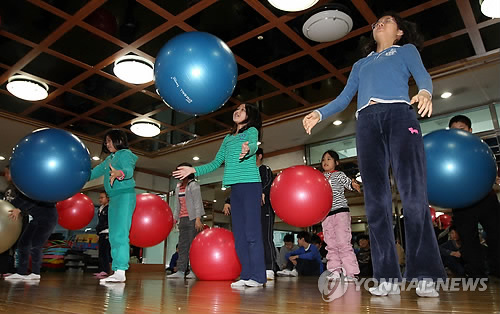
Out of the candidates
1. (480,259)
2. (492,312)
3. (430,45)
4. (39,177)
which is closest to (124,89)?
(39,177)

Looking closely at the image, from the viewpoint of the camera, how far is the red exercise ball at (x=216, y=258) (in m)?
3.11

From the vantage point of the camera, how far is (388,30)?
191cm

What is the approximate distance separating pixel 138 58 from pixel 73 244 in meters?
5.61

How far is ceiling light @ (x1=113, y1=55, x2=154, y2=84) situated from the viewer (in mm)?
4973

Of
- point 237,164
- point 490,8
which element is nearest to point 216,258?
point 237,164

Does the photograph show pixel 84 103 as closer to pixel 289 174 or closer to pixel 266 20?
pixel 266 20

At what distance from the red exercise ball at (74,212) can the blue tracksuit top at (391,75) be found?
3.78 meters

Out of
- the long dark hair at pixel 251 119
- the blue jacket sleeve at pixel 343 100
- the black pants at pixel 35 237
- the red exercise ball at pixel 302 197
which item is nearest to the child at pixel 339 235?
the red exercise ball at pixel 302 197

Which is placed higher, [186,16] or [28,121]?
[186,16]

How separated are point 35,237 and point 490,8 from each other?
5452 millimetres

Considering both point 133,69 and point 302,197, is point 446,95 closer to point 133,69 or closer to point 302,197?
point 302,197

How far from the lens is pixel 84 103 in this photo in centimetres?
631

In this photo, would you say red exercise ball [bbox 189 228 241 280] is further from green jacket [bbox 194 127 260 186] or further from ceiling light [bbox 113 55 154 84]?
ceiling light [bbox 113 55 154 84]

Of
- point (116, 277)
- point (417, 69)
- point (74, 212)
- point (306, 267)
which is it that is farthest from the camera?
point (306, 267)
